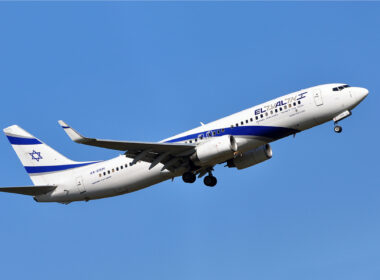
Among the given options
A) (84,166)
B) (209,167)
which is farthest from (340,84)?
(84,166)

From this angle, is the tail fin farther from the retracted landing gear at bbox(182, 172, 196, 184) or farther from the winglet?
the winglet

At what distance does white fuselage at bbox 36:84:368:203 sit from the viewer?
1598 inches

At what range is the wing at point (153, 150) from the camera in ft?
126

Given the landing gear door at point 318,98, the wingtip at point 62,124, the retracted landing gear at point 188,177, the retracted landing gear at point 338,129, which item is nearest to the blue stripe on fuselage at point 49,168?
the retracted landing gear at point 188,177

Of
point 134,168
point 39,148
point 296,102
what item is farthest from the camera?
point 39,148

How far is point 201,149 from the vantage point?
41.0 meters

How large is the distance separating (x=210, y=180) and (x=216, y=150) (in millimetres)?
6075

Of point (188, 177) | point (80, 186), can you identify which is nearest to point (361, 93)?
point (188, 177)

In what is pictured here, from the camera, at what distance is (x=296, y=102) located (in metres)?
40.8

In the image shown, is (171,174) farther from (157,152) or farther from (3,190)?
(3,190)

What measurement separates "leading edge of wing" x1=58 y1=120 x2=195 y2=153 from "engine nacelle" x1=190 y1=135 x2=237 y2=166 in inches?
31.1

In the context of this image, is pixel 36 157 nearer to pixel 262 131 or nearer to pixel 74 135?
pixel 74 135

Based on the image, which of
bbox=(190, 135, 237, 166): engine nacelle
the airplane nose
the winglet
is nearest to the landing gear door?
the airplane nose

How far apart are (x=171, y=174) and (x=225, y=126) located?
4.90 metres
